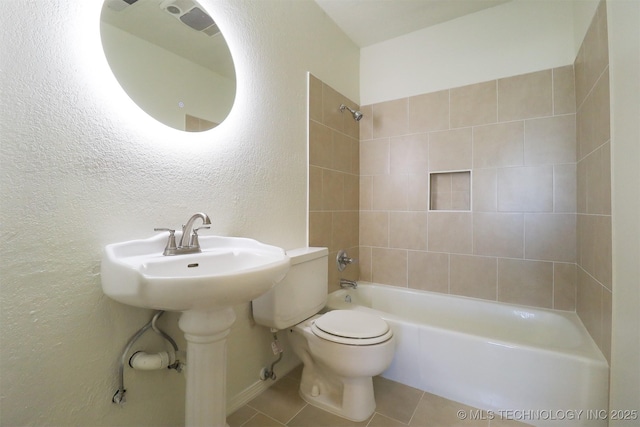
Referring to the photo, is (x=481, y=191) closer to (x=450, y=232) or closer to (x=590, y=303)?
(x=450, y=232)

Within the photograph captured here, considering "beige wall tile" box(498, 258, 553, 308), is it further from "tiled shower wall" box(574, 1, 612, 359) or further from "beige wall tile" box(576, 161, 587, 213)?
"beige wall tile" box(576, 161, 587, 213)

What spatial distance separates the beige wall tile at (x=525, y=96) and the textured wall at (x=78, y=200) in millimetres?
1757

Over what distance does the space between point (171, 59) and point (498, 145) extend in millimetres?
2029

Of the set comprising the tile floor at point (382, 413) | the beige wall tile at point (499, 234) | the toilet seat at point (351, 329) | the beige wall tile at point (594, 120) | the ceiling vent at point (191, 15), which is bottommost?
the tile floor at point (382, 413)

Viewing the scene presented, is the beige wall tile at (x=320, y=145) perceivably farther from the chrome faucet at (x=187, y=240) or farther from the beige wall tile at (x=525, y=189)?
the beige wall tile at (x=525, y=189)

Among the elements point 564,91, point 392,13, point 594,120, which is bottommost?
point 594,120

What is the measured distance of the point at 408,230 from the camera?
228 cm

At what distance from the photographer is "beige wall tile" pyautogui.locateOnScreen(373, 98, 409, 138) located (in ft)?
7.54

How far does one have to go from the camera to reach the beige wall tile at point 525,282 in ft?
6.00

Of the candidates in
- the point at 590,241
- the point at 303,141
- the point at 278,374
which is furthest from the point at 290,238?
the point at 590,241

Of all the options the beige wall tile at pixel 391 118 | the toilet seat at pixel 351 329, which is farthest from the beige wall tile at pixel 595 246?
the beige wall tile at pixel 391 118

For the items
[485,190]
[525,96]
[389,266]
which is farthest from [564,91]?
[389,266]

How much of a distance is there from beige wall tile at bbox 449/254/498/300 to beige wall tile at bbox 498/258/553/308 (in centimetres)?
5

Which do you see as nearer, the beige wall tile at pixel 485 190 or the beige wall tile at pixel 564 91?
the beige wall tile at pixel 564 91
